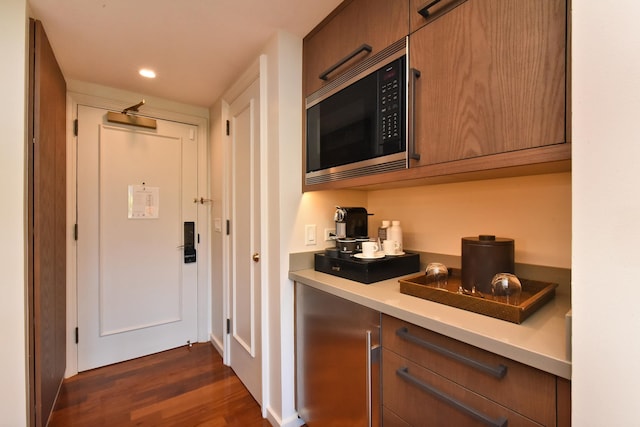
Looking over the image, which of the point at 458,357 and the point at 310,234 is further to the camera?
the point at 310,234

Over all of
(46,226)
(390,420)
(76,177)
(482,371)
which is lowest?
(390,420)

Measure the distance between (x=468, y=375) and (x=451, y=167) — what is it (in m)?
0.64

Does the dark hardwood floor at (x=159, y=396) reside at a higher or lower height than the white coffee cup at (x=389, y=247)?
lower

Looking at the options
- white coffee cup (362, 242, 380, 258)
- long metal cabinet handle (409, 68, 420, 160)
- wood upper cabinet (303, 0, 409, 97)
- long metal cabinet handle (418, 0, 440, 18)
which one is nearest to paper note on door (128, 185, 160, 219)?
wood upper cabinet (303, 0, 409, 97)

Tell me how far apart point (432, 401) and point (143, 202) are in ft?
8.15

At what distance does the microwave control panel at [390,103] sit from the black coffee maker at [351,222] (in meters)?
0.55

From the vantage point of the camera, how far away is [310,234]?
1.68 metres

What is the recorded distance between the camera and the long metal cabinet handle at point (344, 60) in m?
1.24

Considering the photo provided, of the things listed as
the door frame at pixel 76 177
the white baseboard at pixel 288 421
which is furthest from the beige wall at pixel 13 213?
the white baseboard at pixel 288 421

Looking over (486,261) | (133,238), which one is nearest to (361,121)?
(486,261)

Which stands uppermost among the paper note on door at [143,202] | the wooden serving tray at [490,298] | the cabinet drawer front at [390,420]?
the paper note on door at [143,202]

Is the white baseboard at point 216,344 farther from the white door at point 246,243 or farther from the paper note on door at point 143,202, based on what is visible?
the paper note on door at point 143,202

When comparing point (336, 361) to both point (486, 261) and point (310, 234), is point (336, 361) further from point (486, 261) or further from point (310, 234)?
point (486, 261)
